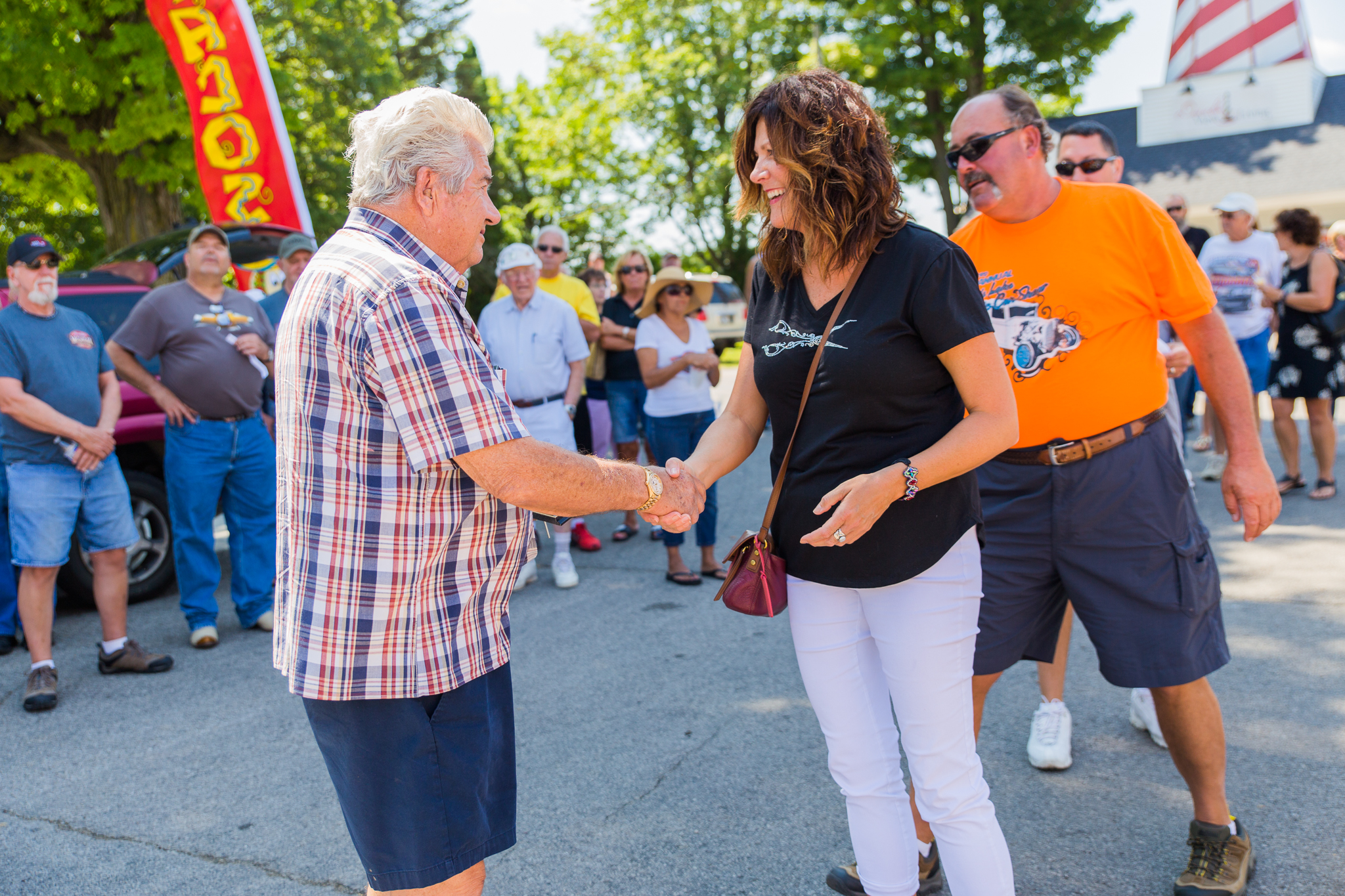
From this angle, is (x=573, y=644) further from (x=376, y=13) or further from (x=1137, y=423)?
(x=376, y=13)

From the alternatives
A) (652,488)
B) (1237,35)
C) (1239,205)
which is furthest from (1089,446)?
(1237,35)

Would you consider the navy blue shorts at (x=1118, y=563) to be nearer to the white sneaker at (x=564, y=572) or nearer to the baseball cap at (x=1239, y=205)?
the white sneaker at (x=564, y=572)

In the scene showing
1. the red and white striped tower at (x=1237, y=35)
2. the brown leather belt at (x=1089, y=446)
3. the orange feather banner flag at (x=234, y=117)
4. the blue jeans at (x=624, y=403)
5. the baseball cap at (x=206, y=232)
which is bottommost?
the blue jeans at (x=624, y=403)

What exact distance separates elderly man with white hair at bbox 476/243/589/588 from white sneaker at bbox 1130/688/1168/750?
3.38 metres

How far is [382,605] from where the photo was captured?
178 cm

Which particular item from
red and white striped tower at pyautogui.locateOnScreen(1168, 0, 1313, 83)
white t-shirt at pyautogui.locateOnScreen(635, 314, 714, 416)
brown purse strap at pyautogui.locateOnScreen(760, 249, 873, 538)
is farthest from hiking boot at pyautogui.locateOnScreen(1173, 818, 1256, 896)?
red and white striped tower at pyautogui.locateOnScreen(1168, 0, 1313, 83)

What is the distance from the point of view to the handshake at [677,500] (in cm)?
213

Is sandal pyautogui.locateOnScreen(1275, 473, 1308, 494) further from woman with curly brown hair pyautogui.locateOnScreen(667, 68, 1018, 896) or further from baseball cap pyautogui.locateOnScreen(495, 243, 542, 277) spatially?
woman with curly brown hair pyautogui.locateOnScreen(667, 68, 1018, 896)

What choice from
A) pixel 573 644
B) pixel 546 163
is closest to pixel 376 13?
pixel 546 163

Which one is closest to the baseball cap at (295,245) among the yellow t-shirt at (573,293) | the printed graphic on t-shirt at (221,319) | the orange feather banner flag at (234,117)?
the printed graphic on t-shirt at (221,319)

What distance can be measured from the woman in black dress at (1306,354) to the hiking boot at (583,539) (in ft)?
15.9

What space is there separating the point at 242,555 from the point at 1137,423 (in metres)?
4.67

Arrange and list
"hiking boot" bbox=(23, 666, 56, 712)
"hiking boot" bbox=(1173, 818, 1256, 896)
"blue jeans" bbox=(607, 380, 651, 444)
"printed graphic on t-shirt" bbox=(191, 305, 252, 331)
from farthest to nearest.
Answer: "blue jeans" bbox=(607, 380, 651, 444), "printed graphic on t-shirt" bbox=(191, 305, 252, 331), "hiking boot" bbox=(23, 666, 56, 712), "hiking boot" bbox=(1173, 818, 1256, 896)

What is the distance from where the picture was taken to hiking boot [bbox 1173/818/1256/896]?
252 centimetres
